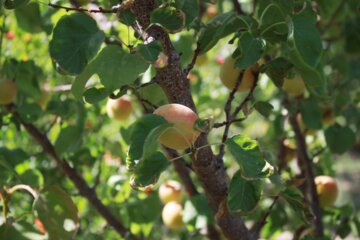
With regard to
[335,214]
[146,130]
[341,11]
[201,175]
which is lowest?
[335,214]

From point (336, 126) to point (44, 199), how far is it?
1.02 metres

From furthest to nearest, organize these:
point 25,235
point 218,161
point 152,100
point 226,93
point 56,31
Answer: point 226,93
point 152,100
point 218,161
point 25,235
point 56,31

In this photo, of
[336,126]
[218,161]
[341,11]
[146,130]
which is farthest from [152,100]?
[341,11]

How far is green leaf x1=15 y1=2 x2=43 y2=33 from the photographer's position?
129cm

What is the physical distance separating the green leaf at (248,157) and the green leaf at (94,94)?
0.22 metres

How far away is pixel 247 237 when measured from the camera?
3.64ft

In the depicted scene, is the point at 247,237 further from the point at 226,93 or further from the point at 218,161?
the point at 226,93

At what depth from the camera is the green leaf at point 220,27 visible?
0.99 metres

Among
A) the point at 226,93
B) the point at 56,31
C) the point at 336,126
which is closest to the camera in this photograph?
the point at 56,31

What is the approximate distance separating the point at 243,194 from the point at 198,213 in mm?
530

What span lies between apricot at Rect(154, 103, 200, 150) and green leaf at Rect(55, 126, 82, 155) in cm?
63

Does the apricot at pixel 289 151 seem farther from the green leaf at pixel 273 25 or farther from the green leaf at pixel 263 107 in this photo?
the green leaf at pixel 273 25

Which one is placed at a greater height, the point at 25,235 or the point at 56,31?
the point at 56,31

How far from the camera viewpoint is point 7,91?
1392 millimetres
